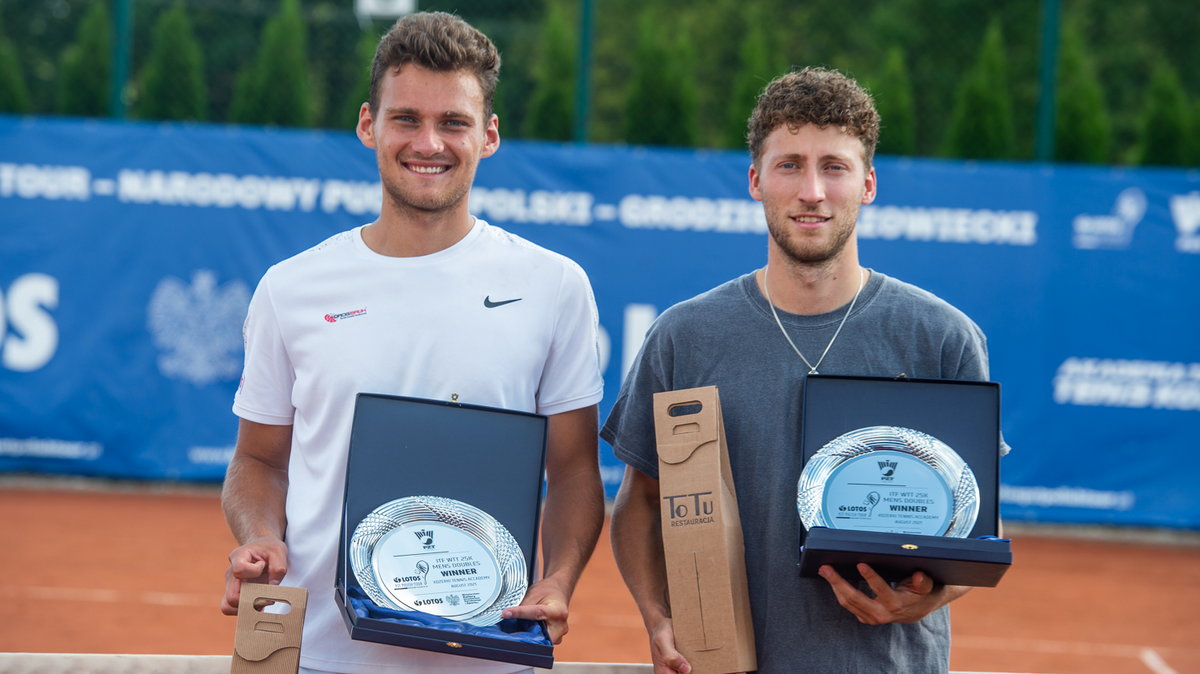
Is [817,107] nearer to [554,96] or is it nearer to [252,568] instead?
[252,568]

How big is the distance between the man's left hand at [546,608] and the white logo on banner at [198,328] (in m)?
7.19

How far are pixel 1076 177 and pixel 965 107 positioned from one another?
85.2 inches

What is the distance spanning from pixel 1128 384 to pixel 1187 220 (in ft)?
4.01

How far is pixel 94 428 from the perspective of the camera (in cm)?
909

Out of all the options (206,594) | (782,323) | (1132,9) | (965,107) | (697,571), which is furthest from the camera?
(1132,9)

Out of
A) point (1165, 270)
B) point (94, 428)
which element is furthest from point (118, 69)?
point (1165, 270)

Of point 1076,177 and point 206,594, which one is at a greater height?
point 1076,177

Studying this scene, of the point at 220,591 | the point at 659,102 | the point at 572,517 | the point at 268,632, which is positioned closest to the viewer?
the point at 268,632

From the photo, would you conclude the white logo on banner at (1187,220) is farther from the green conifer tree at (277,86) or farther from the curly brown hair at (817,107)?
Result: the curly brown hair at (817,107)

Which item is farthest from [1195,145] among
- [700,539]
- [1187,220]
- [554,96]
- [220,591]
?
[700,539]

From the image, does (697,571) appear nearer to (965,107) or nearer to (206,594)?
(206,594)

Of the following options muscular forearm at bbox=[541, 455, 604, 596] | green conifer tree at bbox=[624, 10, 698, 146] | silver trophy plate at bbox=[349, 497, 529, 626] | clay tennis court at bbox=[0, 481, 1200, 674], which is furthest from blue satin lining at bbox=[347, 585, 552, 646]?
green conifer tree at bbox=[624, 10, 698, 146]

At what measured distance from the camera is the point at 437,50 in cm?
231

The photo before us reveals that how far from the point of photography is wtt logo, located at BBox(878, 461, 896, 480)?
2.19m
